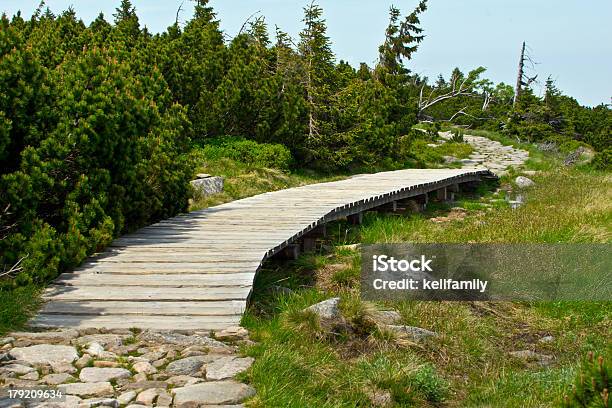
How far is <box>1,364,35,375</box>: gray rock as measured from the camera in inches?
170

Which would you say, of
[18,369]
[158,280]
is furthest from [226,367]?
[158,280]

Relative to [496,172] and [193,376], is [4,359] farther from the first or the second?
[496,172]

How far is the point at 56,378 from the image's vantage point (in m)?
4.24

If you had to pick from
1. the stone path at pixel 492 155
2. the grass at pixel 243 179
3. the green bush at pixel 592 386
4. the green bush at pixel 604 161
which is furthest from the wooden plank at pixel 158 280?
the green bush at pixel 604 161

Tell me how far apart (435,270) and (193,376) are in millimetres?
4991

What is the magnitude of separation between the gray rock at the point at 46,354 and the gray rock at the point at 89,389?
43 cm

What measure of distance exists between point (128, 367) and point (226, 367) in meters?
0.63

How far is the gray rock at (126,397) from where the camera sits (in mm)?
3949

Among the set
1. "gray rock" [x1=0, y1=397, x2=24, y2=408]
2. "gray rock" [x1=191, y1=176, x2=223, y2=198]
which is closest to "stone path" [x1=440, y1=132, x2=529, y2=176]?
"gray rock" [x1=191, y1=176, x2=223, y2=198]

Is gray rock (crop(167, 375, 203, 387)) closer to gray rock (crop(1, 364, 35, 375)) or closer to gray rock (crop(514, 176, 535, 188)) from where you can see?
gray rock (crop(1, 364, 35, 375))

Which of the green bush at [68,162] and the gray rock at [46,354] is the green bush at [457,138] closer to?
the green bush at [68,162]

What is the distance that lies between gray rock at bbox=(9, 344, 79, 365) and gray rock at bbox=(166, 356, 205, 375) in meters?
0.65

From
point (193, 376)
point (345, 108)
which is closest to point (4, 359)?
point (193, 376)

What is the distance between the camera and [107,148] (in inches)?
298
